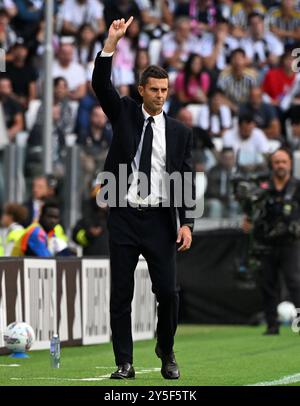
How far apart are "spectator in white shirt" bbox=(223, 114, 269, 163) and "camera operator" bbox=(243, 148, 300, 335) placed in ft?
14.7

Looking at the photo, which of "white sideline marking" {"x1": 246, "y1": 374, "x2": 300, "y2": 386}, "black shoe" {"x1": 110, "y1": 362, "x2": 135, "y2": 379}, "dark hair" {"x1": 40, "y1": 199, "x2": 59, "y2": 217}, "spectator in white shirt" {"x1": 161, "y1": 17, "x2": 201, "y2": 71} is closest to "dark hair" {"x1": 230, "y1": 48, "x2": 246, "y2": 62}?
"spectator in white shirt" {"x1": 161, "y1": 17, "x2": 201, "y2": 71}

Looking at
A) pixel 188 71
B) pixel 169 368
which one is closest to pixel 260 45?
pixel 188 71

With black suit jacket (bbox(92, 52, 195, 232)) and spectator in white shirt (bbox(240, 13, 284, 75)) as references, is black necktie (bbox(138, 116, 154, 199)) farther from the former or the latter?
spectator in white shirt (bbox(240, 13, 284, 75))

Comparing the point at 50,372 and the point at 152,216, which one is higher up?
the point at 152,216

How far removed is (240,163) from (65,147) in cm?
253

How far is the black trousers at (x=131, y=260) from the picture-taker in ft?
32.3

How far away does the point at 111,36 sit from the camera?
956 cm

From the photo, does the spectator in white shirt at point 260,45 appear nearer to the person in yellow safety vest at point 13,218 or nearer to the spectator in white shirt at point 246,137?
the spectator in white shirt at point 246,137

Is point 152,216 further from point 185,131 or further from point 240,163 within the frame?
point 240,163

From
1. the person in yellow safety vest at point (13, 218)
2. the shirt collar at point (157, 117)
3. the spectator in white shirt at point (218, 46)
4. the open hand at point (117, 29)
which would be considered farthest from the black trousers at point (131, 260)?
the spectator in white shirt at point (218, 46)

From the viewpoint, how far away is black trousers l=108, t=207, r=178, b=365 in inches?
388

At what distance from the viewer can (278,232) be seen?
16.4 metres

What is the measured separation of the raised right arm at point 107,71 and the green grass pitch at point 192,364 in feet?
6.62
